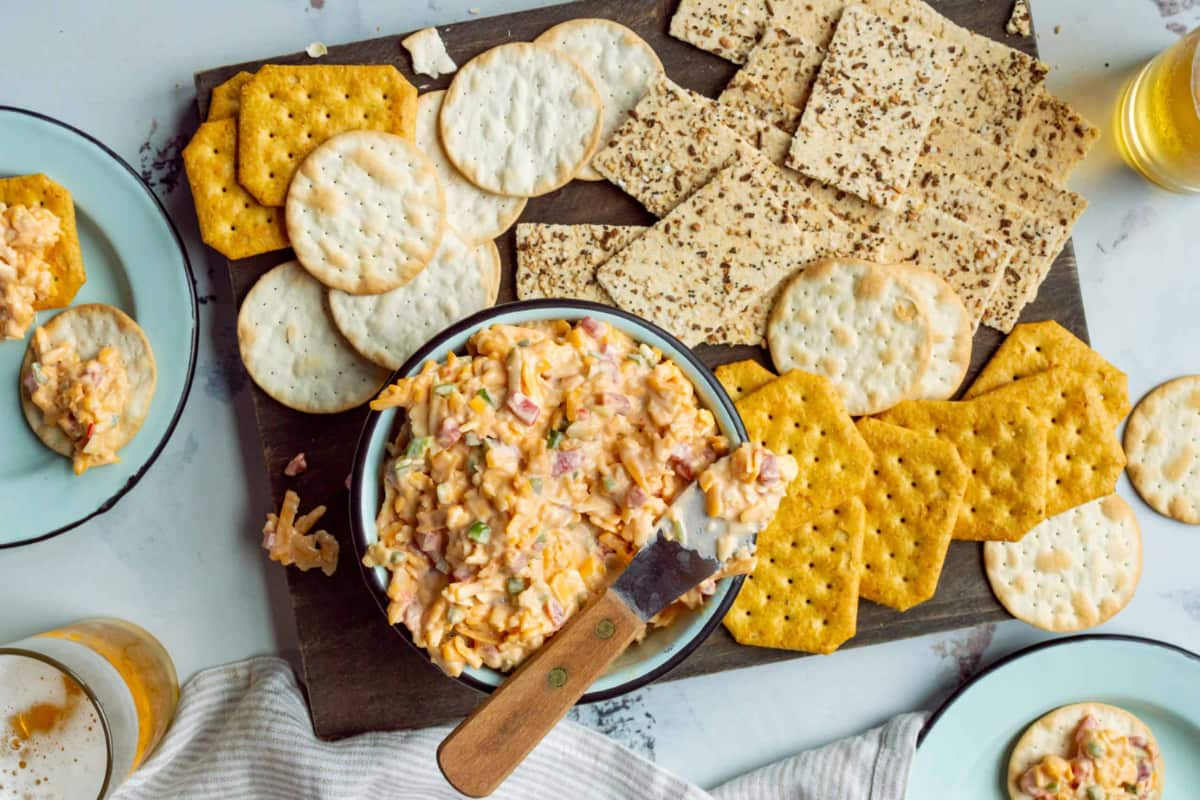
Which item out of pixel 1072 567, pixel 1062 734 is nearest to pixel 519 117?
pixel 1072 567

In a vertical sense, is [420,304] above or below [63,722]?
above

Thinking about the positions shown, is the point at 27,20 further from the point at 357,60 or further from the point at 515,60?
the point at 515,60

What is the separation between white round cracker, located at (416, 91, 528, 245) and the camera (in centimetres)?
207

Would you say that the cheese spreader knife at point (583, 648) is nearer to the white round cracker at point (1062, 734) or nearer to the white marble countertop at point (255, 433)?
the white marble countertop at point (255, 433)

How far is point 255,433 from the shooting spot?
219 cm

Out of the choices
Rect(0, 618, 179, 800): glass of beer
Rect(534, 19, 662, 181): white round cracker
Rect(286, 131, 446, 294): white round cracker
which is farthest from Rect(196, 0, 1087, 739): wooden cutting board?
Rect(0, 618, 179, 800): glass of beer

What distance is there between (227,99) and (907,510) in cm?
161

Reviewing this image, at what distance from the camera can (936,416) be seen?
6.74 ft

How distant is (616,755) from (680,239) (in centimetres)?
110

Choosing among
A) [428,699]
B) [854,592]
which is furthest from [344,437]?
[854,592]

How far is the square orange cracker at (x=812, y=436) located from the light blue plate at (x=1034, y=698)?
1.86ft

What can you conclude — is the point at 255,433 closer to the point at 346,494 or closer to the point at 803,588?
the point at 346,494

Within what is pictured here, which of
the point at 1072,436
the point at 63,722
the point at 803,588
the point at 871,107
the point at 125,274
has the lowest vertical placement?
the point at 63,722

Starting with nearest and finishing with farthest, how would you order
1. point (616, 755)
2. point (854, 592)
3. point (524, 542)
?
point (524, 542), point (854, 592), point (616, 755)
